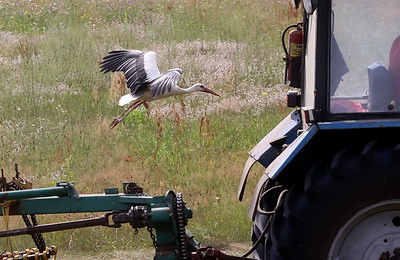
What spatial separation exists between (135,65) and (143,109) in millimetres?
2999

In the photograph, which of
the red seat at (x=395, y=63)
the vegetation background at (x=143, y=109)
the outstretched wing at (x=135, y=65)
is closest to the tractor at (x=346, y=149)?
the red seat at (x=395, y=63)

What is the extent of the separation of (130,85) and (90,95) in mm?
3755

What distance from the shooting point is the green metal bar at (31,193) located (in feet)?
16.4

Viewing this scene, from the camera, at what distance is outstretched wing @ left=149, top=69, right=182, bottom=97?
843 centimetres

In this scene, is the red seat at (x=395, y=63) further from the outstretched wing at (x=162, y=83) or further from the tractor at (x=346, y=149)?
the outstretched wing at (x=162, y=83)

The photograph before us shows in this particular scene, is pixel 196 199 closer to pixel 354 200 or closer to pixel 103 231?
pixel 103 231

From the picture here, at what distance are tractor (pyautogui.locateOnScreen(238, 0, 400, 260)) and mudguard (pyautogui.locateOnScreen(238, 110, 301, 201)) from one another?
0.54 meters

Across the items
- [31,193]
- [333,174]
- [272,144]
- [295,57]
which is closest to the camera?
[333,174]

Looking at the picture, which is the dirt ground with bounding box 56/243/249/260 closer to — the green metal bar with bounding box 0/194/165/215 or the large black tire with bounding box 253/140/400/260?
the green metal bar with bounding box 0/194/165/215

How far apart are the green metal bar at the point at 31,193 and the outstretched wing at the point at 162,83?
11.1ft

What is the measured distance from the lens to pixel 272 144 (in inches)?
212

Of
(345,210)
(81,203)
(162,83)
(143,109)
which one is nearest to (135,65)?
(162,83)

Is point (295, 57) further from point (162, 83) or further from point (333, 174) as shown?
point (162, 83)

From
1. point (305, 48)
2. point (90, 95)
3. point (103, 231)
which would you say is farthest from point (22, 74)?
point (305, 48)
